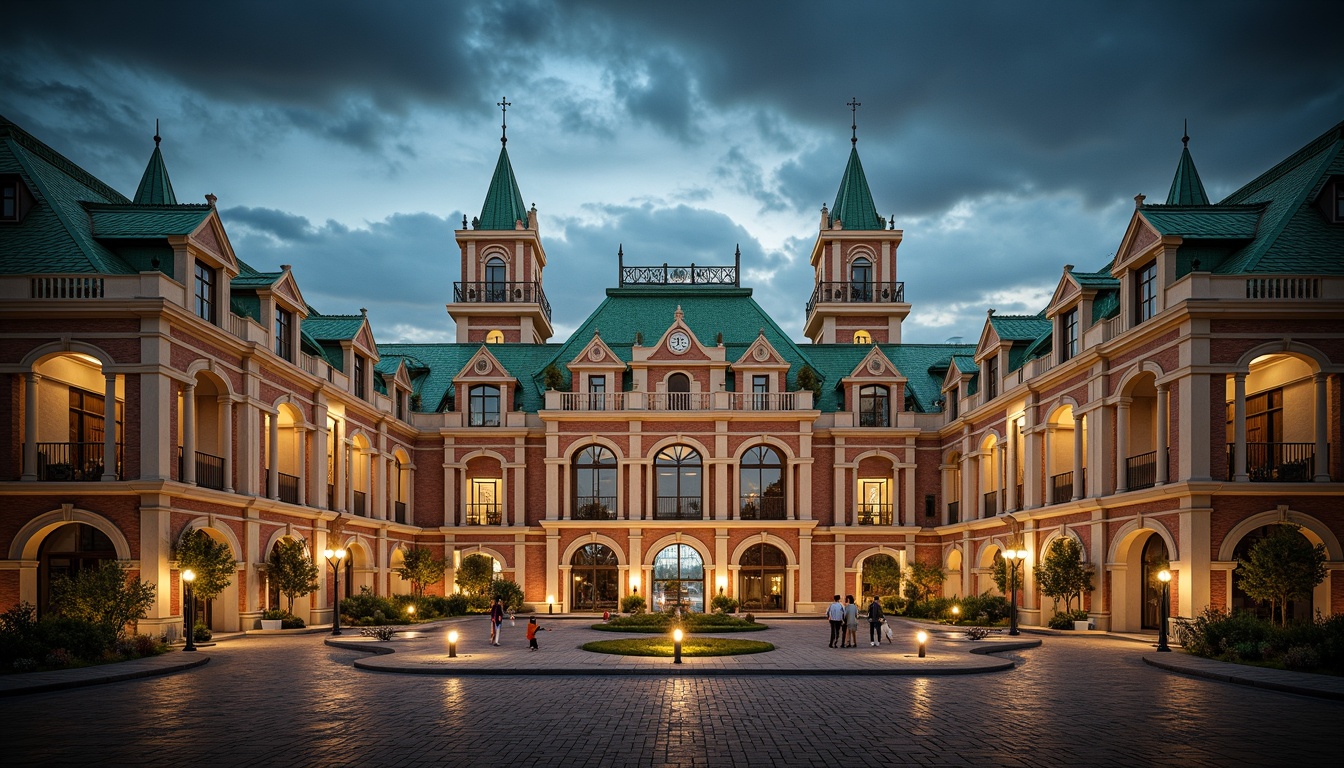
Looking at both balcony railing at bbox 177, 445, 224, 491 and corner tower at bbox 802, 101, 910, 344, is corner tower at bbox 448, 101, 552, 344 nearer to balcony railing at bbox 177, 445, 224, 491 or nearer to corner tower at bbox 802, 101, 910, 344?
corner tower at bbox 802, 101, 910, 344

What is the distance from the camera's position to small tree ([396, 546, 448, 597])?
4775 centimetres

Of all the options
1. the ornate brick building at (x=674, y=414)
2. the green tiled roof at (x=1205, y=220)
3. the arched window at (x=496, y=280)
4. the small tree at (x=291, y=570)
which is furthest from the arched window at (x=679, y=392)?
the green tiled roof at (x=1205, y=220)

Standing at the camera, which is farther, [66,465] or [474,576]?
[474,576]

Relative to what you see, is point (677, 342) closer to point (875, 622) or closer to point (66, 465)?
point (875, 622)

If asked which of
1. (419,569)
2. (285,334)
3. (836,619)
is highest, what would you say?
(285,334)

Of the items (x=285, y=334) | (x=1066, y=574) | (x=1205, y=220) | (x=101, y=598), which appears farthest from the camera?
(x=285, y=334)

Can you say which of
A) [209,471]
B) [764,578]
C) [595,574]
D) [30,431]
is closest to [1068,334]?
[764,578]

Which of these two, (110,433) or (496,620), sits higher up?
(110,433)

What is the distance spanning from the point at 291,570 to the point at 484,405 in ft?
61.4

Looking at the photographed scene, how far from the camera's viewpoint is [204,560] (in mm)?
28297

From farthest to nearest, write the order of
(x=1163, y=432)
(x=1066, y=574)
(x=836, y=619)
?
(x=1066, y=574), (x=1163, y=432), (x=836, y=619)

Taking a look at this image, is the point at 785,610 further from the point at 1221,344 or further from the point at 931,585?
the point at 1221,344

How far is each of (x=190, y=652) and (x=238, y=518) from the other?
7727mm

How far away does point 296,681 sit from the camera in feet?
67.2
